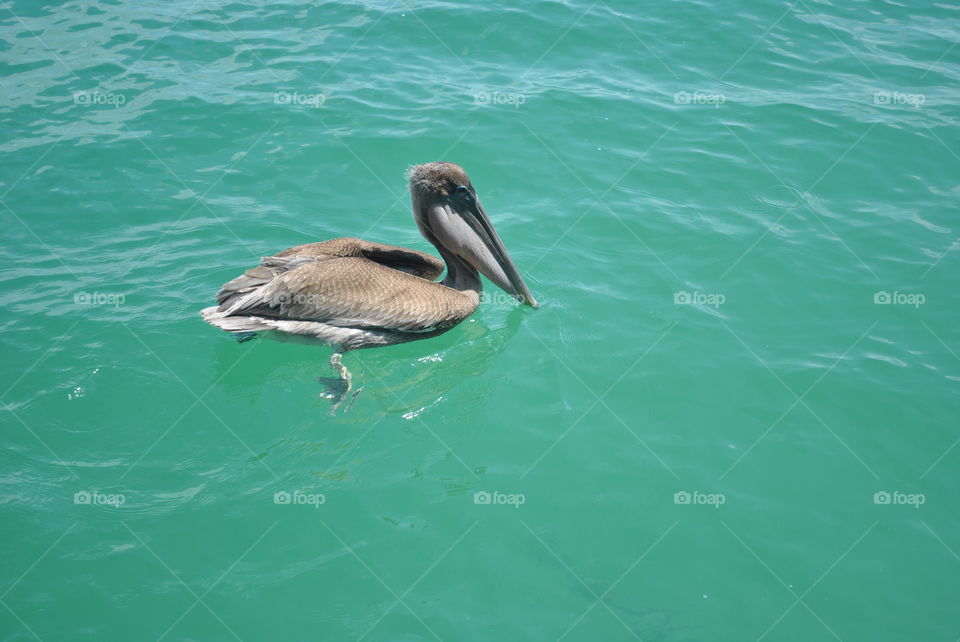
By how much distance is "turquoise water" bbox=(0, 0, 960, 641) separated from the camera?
4.86 m

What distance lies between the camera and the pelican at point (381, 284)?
6.35 metres

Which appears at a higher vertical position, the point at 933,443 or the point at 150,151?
the point at 150,151

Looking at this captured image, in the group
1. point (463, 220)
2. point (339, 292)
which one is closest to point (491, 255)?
point (463, 220)

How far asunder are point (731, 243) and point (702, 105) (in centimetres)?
301

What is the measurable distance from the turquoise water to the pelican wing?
1.39 feet

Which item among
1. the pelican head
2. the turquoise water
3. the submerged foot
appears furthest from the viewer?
the pelican head

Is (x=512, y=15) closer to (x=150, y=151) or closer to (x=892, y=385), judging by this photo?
(x=150, y=151)

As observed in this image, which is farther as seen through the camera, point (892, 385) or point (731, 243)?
point (731, 243)

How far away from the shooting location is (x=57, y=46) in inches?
401

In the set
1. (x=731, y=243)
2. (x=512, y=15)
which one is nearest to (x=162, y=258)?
(x=731, y=243)

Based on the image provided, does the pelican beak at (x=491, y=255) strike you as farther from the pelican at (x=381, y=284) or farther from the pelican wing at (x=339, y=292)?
the pelican wing at (x=339, y=292)

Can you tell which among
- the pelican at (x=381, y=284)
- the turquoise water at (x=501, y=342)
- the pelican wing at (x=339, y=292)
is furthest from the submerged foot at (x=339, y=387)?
the pelican wing at (x=339, y=292)

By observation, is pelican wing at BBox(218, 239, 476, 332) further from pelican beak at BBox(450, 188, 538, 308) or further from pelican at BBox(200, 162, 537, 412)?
pelican beak at BBox(450, 188, 538, 308)

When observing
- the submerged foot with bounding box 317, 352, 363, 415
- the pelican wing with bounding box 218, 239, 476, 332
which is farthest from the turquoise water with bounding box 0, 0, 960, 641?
the pelican wing with bounding box 218, 239, 476, 332
